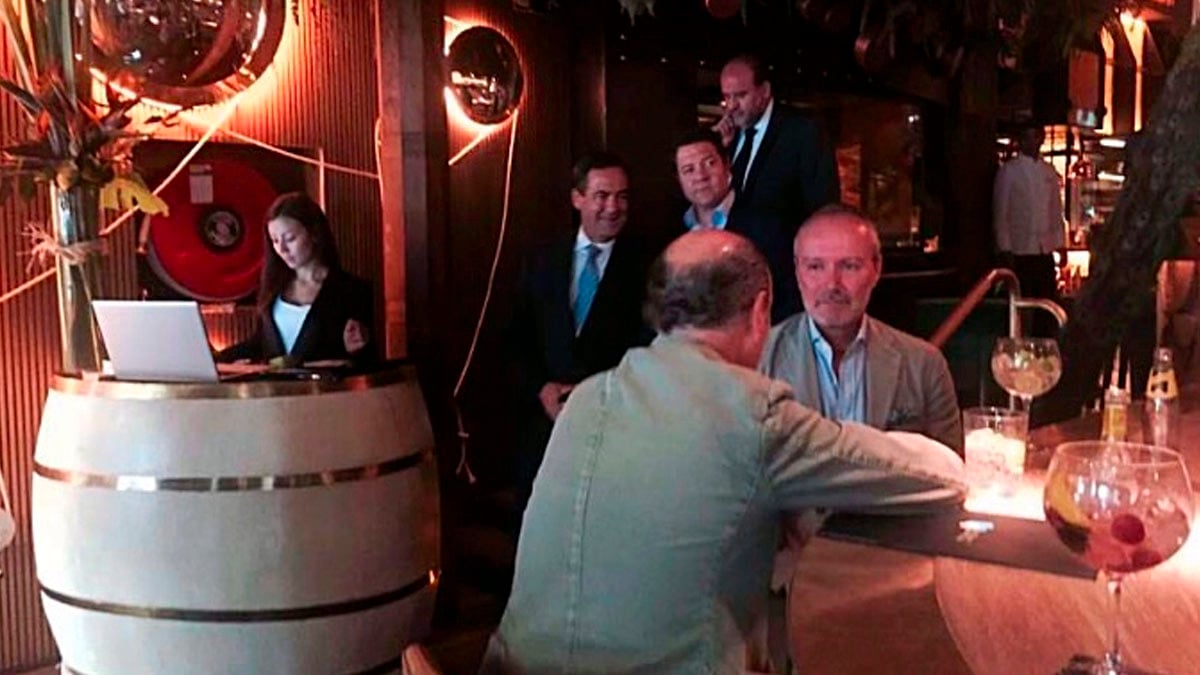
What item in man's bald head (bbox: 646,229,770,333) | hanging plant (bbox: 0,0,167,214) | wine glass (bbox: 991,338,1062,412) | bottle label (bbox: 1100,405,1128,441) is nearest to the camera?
man's bald head (bbox: 646,229,770,333)

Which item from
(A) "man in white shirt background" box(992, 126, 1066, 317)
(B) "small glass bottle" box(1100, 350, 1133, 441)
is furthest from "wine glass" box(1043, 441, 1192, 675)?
(A) "man in white shirt background" box(992, 126, 1066, 317)

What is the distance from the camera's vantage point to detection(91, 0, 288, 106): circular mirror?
3014mm

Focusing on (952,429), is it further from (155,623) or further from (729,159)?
(155,623)

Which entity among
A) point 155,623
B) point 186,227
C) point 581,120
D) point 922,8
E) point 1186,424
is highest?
point 922,8

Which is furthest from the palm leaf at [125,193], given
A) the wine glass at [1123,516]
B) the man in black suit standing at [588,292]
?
the wine glass at [1123,516]

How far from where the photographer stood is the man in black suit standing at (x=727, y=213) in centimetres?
320

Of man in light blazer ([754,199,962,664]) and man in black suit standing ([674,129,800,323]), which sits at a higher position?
man in black suit standing ([674,129,800,323])

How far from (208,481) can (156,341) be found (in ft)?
0.95

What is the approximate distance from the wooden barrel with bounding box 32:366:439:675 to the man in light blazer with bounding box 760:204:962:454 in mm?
872

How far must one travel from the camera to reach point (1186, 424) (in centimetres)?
251

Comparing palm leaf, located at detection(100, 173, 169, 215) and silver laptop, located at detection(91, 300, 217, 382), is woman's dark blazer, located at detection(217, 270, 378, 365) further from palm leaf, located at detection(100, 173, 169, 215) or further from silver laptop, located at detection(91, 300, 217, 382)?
silver laptop, located at detection(91, 300, 217, 382)

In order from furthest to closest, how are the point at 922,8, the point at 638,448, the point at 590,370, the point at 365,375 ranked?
the point at 922,8
the point at 590,370
the point at 365,375
the point at 638,448

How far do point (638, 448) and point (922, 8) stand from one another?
14.4 ft

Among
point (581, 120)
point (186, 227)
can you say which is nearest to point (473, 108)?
point (581, 120)
